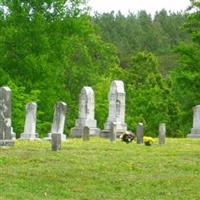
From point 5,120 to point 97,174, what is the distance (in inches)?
273

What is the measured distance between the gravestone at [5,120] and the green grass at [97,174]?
739 millimetres

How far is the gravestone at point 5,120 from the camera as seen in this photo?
73.7 ft

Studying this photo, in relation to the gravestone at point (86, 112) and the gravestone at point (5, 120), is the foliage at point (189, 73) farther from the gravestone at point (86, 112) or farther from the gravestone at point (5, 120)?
the gravestone at point (5, 120)

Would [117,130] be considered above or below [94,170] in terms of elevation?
above

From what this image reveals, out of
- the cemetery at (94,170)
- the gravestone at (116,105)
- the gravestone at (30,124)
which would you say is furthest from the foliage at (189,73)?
the cemetery at (94,170)

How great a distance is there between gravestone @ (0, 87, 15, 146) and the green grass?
2.43 ft

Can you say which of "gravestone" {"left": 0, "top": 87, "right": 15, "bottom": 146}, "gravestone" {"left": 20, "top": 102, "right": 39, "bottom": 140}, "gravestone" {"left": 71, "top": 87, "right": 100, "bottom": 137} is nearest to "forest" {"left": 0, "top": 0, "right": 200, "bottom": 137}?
"gravestone" {"left": 71, "top": 87, "right": 100, "bottom": 137}

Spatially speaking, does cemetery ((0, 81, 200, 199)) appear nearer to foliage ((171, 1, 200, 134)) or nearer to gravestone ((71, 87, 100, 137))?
gravestone ((71, 87, 100, 137))

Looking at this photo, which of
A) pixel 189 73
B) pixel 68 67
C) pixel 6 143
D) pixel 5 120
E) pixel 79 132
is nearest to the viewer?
pixel 6 143

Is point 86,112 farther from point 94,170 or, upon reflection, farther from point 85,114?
point 94,170

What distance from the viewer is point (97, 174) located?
16.5 m

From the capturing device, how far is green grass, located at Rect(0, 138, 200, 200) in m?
14.4

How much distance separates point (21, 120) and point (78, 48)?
1458cm

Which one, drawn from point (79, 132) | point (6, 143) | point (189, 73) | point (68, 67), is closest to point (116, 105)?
point (79, 132)
